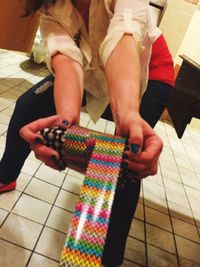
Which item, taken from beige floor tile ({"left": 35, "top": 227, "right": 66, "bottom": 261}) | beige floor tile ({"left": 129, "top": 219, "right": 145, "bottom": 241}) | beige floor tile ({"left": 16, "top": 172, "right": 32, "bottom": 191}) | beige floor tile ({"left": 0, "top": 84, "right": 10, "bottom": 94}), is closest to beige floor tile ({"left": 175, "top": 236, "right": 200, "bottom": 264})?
beige floor tile ({"left": 129, "top": 219, "right": 145, "bottom": 241})

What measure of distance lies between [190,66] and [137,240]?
3.26 ft

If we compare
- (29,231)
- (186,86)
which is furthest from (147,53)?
(29,231)

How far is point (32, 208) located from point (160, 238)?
0.68 m

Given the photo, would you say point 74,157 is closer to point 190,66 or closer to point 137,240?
point 137,240

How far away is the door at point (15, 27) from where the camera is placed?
2.47 meters

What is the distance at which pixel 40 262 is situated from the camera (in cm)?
114

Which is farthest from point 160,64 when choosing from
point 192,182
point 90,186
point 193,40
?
point 193,40

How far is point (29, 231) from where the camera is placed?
4.14 ft

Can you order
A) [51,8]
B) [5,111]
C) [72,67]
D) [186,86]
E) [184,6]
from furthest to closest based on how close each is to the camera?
[184,6], [5,111], [186,86], [51,8], [72,67]

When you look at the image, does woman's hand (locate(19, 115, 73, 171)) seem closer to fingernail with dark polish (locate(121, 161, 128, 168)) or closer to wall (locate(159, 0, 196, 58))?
fingernail with dark polish (locate(121, 161, 128, 168))

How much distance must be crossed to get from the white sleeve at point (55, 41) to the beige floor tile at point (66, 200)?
2.80 feet

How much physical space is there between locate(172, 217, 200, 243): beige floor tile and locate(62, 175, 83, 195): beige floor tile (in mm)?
601

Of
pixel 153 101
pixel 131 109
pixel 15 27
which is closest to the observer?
pixel 131 109

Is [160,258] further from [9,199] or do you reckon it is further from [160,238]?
[9,199]
